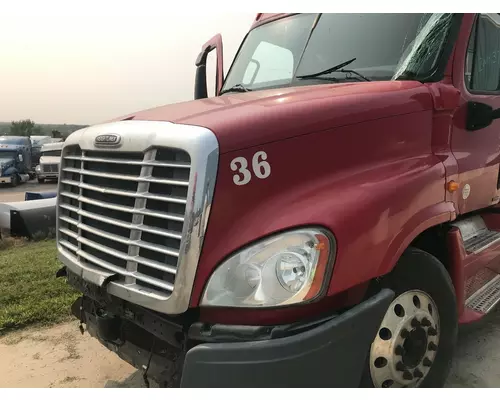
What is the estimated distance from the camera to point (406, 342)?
255 cm

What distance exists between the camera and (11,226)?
1192 centimetres

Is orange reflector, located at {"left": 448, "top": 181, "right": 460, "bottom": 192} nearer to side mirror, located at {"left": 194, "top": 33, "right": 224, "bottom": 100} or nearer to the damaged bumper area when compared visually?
the damaged bumper area

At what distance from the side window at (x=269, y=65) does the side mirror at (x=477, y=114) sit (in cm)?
127

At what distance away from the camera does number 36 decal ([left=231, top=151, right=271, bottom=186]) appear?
7.09ft

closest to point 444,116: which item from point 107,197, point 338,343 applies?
point 338,343

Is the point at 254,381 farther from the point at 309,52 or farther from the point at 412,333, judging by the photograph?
the point at 309,52

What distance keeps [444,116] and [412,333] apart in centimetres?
134

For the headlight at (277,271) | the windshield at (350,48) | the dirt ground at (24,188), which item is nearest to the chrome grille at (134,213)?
the headlight at (277,271)

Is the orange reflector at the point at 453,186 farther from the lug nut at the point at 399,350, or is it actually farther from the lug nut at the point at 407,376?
the lug nut at the point at 407,376

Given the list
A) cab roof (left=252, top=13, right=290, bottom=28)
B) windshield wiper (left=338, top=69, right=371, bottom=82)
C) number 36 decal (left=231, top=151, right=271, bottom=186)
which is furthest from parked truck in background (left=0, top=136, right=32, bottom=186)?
number 36 decal (left=231, top=151, right=271, bottom=186)

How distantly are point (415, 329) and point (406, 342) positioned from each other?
0.09 m

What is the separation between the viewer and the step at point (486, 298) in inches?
125

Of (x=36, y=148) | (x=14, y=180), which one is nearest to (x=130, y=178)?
(x=14, y=180)

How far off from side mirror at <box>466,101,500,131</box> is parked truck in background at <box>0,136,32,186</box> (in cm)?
3073
